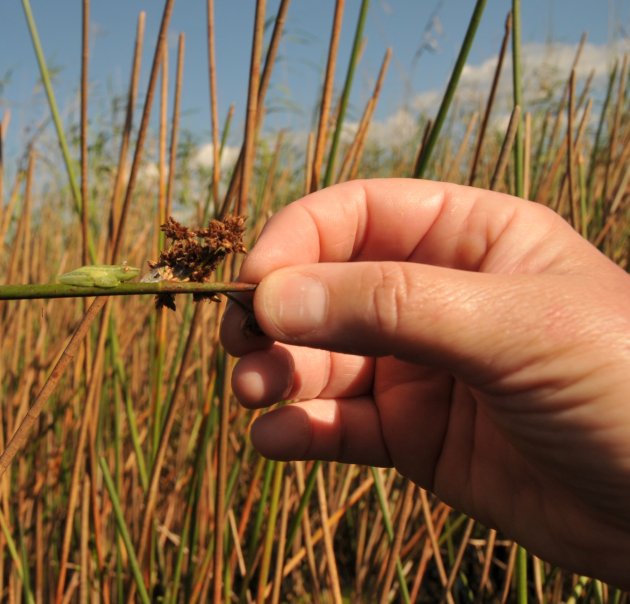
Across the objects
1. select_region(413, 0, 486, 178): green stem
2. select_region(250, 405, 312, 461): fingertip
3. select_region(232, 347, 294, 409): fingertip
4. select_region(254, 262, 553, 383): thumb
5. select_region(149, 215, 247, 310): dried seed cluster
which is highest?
select_region(413, 0, 486, 178): green stem

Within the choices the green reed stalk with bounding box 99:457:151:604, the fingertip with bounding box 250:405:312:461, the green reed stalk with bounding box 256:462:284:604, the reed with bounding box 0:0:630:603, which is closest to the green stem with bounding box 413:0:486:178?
the reed with bounding box 0:0:630:603

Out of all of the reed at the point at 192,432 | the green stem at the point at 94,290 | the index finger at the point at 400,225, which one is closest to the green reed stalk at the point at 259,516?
the reed at the point at 192,432

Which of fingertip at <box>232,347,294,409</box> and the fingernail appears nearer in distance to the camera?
the fingernail

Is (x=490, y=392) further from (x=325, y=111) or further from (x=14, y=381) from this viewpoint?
(x=14, y=381)

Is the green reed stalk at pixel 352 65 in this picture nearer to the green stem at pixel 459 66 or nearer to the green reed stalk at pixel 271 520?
the green stem at pixel 459 66

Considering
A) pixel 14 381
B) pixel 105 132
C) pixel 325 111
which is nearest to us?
pixel 325 111

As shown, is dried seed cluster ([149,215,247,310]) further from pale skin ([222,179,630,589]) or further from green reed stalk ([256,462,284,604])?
green reed stalk ([256,462,284,604])

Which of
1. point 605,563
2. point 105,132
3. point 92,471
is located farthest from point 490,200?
point 105,132
